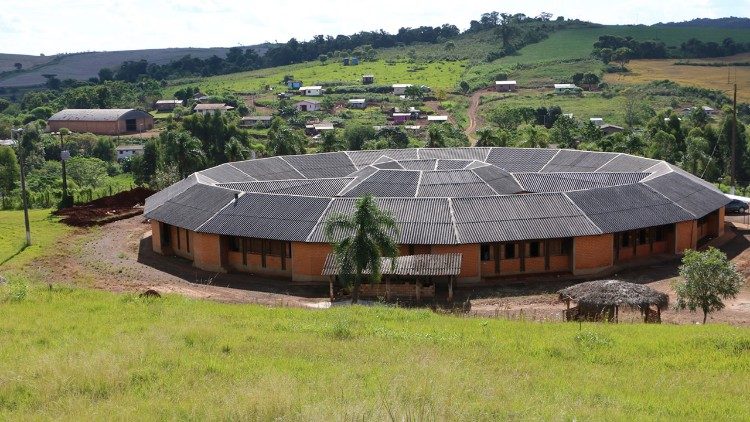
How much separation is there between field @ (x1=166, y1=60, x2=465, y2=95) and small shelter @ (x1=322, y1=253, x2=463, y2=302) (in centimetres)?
12550

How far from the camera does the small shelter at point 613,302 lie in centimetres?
2838

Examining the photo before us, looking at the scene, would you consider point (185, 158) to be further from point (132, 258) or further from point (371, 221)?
point (371, 221)

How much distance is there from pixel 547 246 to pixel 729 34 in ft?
590

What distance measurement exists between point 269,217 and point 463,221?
33.2 feet

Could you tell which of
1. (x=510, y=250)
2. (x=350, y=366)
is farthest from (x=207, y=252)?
(x=350, y=366)

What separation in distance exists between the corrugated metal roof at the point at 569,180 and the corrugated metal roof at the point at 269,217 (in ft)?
55.6

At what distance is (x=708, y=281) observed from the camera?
26984mm

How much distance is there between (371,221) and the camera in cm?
2944

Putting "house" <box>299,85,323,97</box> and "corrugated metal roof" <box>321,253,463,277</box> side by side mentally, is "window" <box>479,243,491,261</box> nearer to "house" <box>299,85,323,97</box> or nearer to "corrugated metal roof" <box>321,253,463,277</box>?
"corrugated metal roof" <box>321,253,463,277</box>

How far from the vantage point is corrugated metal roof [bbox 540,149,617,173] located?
56.6 meters

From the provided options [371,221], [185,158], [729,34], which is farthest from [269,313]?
[729,34]

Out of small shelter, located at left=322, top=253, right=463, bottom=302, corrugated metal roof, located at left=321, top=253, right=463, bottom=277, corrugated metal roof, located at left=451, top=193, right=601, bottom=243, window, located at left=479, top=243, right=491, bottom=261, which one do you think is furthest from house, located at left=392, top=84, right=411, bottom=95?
corrugated metal roof, located at left=321, top=253, right=463, bottom=277

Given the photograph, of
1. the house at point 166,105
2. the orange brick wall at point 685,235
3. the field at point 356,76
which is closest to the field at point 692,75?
the field at point 356,76

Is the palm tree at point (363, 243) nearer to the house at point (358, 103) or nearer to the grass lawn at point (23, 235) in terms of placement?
the grass lawn at point (23, 235)
